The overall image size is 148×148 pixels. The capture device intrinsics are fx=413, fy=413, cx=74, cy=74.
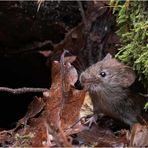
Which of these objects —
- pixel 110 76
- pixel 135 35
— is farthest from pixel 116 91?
pixel 135 35

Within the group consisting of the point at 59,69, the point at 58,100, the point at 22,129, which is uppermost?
the point at 59,69

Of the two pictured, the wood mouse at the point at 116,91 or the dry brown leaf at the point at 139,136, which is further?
the wood mouse at the point at 116,91

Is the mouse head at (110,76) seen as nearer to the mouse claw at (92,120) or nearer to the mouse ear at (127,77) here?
the mouse ear at (127,77)

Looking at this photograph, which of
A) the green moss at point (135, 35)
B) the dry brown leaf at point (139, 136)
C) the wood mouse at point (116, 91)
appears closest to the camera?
the dry brown leaf at point (139, 136)

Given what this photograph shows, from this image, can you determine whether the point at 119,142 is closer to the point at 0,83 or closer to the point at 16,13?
the point at 16,13

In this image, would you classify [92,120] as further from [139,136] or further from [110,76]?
[139,136]

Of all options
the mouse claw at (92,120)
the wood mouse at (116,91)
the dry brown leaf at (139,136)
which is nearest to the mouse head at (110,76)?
the wood mouse at (116,91)

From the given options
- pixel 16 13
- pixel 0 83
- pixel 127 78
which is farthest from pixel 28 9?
pixel 127 78
